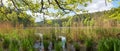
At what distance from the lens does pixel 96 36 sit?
33.1 ft

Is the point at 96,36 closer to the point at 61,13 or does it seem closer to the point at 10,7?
the point at 61,13

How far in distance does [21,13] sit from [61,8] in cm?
206

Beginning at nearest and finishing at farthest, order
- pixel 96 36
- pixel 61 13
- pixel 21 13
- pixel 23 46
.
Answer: pixel 23 46
pixel 96 36
pixel 61 13
pixel 21 13

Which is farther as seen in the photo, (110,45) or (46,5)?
(46,5)

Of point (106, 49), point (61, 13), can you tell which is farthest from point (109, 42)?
point (61, 13)

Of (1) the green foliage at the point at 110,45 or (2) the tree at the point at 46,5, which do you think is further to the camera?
(2) the tree at the point at 46,5

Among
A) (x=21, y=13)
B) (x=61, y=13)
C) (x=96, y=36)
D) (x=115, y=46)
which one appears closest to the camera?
(x=115, y=46)

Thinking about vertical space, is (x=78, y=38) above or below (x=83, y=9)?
below

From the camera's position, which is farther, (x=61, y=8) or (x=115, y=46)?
(x=61, y=8)

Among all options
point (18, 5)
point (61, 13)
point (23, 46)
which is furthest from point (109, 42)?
point (18, 5)

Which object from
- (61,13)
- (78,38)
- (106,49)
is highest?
(106,49)

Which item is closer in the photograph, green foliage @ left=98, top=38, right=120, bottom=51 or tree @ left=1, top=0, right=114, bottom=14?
green foliage @ left=98, top=38, right=120, bottom=51

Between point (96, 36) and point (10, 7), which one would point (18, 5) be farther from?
point (96, 36)

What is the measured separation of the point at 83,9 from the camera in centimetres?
1106
